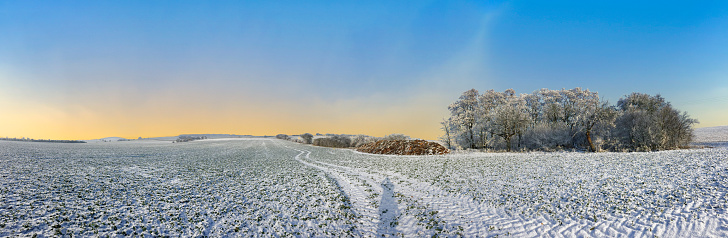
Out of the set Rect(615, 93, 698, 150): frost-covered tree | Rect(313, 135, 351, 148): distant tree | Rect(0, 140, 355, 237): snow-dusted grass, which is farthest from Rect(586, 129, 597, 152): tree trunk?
Rect(313, 135, 351, 148): distant tree

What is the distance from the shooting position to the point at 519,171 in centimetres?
1642

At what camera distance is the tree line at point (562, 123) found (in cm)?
3453

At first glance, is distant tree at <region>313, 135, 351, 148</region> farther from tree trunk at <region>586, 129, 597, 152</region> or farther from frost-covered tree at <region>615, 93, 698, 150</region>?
frost-covered tree at <region>615, 93, 698, 150</region>

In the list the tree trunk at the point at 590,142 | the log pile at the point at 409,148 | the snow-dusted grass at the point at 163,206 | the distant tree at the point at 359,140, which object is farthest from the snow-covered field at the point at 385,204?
the distant tree at the point at 359,140

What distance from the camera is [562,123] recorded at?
42.2 metres

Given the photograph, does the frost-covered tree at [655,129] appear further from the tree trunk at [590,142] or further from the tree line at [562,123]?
the tree trunk at [590,142]

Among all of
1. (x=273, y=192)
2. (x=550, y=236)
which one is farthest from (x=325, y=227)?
(x=550, y=236)

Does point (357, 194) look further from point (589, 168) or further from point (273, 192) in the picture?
point (589, 168)

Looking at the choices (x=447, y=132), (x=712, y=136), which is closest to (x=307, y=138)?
(x=447, y=132)

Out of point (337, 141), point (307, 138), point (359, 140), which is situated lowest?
point (337, 141)

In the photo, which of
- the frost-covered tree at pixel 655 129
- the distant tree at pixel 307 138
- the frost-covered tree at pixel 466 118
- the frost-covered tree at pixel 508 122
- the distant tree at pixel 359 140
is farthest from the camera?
the distant tree at pixel 307 138

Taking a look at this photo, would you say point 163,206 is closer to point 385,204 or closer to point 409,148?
point 385,204

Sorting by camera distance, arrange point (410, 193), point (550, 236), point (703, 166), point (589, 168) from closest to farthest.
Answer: point (550, 236), point (410, 193), point (703, 166), point (589, 168)

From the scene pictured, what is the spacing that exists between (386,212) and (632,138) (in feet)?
144
